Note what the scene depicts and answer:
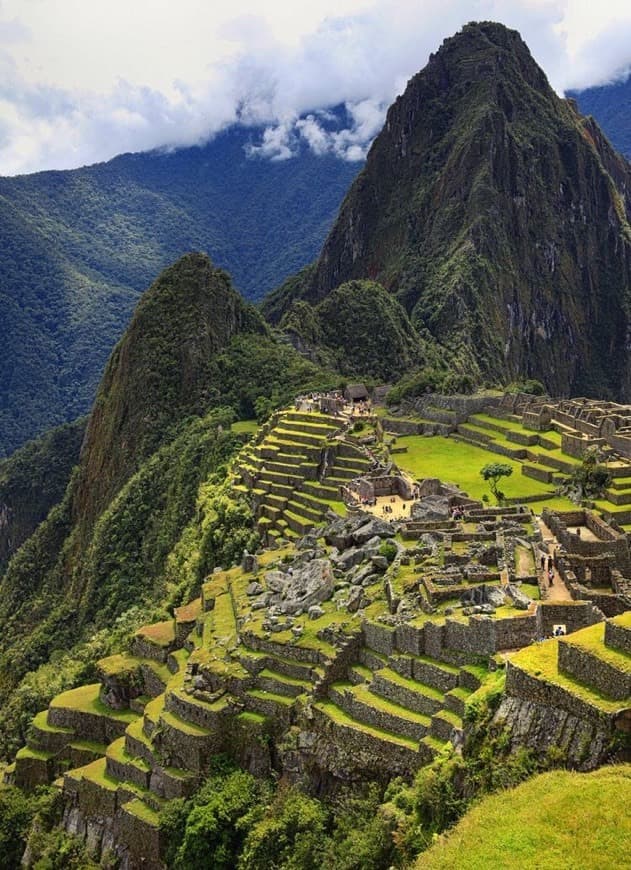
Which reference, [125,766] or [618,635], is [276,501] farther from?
[618,635]

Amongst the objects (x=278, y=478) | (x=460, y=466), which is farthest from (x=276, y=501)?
(x=460, y=466)

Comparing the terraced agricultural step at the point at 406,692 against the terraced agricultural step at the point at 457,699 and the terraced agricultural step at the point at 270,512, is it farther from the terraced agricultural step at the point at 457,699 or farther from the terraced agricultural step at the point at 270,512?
the terraced agricultural step at the point at 270,512

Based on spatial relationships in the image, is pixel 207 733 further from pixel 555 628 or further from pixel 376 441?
pixel 376 441

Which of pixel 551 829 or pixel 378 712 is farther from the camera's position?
pixel 378 712

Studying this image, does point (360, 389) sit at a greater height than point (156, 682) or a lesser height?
greater

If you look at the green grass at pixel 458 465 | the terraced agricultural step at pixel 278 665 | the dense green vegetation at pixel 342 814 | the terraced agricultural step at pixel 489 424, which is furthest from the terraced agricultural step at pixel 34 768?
the terraced agricultural step at pixel 489 424

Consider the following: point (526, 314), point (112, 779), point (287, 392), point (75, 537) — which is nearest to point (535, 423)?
point (287, 392)
